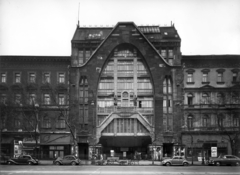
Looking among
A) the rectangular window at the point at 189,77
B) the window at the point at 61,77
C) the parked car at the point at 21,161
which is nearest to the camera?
the parked car at the point at 21,161

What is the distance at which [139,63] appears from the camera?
62156mm

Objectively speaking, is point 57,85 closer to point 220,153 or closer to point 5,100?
point 5,100

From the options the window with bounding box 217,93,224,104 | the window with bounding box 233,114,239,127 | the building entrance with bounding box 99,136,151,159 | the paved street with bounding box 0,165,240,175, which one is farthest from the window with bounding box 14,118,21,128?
the window with bounding box 233,114,239,127

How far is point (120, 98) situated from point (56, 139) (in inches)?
488

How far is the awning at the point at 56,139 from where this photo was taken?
5991cm

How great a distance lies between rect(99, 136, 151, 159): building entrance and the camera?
2334 inches

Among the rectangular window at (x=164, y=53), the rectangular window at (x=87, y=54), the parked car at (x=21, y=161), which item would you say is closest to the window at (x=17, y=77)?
the rectangular window at (x=87, y=54)

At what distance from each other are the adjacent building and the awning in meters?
0.16

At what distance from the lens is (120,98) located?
61.2m

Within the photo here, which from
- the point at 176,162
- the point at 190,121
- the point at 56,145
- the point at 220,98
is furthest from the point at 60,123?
the point at 220,98

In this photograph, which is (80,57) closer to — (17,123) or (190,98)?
(17,123)

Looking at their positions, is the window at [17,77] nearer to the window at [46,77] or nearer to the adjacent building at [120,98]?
the adjacent building at [120,98]

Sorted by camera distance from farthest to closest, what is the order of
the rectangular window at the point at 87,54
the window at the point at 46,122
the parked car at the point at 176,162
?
1. the rectangular window at the point at 87,54
2. the window at the point at 46,122
3. the parked car at the point at 176,162

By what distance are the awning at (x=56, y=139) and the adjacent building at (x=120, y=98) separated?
0.16m
